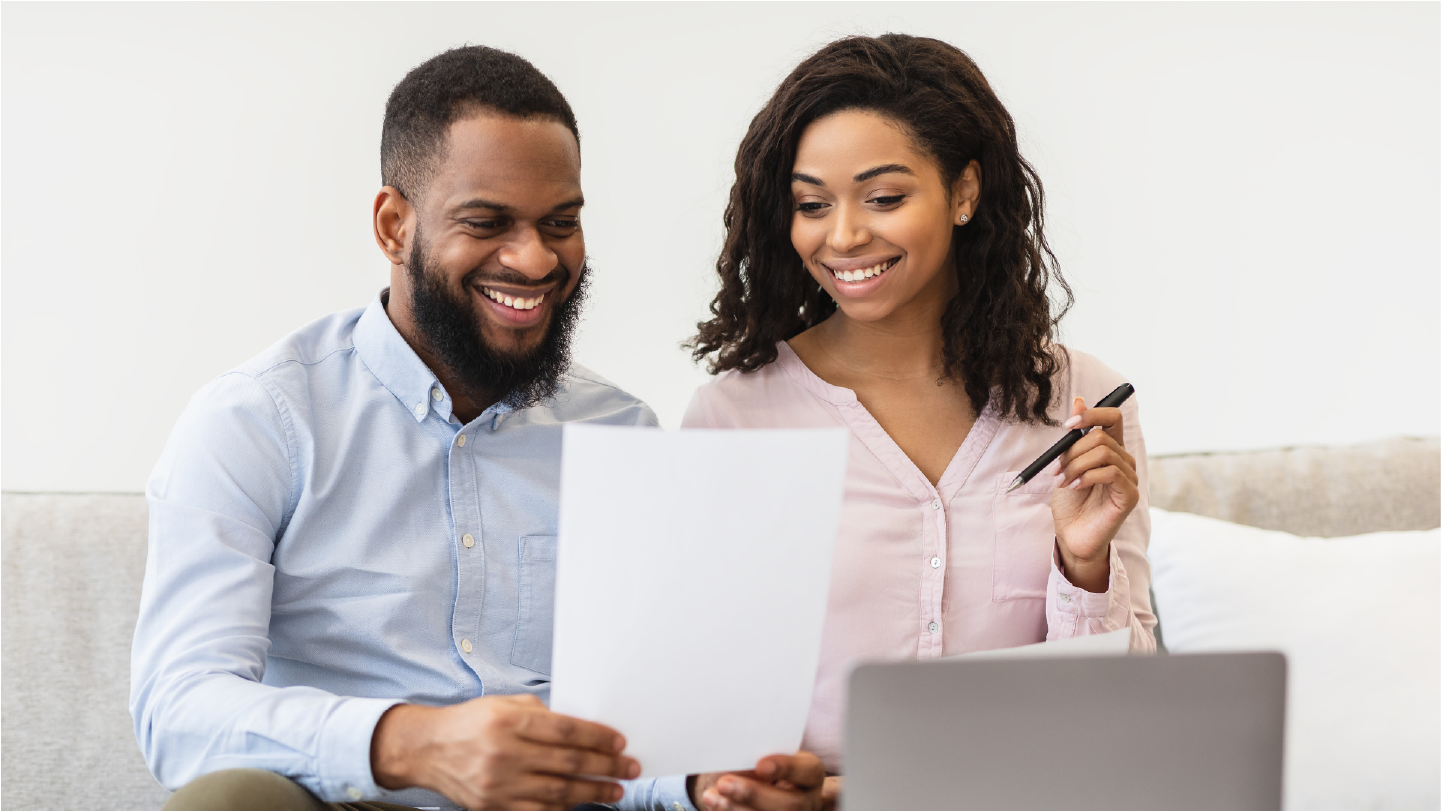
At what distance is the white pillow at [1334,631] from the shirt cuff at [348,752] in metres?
1.08

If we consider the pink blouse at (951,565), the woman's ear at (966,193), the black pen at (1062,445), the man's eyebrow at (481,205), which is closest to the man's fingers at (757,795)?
the pink blouse at (951,565)

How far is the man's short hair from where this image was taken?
4.34 feet

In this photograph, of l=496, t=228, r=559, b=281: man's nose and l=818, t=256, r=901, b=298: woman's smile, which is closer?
l=496, t=228, r=559, b=281: man's nose

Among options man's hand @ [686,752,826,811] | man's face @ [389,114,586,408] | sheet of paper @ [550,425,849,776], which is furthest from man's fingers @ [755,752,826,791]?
man's face @ [389,114,586,408]

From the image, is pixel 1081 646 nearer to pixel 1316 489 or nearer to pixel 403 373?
pixel 403 373

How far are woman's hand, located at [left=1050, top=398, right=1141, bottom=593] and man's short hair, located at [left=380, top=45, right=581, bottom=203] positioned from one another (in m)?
0.73

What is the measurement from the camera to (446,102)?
4.38ft

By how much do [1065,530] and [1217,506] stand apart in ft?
2.01

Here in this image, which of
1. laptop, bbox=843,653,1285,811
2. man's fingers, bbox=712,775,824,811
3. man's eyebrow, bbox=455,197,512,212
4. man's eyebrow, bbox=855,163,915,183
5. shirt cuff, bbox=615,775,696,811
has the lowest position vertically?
shirt cuff, bbox=615,775,696,811

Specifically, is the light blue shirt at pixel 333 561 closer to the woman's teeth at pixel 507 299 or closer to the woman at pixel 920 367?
the woman's teeth at pixel 507 299

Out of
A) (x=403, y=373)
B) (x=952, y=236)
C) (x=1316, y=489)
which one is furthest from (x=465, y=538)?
(x=1316, y=489)

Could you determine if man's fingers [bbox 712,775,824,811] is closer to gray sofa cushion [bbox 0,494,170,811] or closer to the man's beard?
the man's beard

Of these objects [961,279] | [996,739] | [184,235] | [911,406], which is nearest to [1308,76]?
[961,279]

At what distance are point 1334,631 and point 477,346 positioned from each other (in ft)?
4.13
